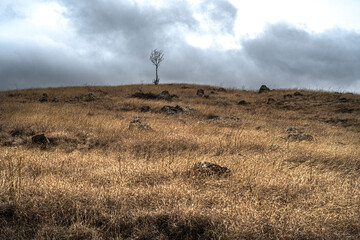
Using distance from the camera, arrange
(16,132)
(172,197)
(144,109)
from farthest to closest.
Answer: (144,109) → (16,132) → (172,197)

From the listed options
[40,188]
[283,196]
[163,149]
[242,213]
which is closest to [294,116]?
[163,149]

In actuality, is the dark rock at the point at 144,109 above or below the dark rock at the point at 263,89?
below

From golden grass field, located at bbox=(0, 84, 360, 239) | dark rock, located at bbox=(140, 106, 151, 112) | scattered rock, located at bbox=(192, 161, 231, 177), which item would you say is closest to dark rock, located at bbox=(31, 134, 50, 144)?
golden grass field, located at bbox=(0, 84, 360, 239)

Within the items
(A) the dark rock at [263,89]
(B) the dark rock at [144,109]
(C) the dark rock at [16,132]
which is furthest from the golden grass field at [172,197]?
(A) the dark rock at [263,89]

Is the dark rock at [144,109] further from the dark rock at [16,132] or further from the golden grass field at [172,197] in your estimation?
the golden grass field at [172,197]

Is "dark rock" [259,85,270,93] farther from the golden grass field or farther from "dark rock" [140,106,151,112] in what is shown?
the golden grass field

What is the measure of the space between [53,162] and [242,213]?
11.9ft

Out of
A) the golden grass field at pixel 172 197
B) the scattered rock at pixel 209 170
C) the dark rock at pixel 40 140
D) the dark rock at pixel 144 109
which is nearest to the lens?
the golden grass field at pixel 172 197

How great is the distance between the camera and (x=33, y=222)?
8.45 feet

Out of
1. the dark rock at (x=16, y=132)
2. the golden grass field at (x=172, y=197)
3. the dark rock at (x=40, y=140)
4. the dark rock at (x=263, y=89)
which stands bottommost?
the golden grass field at (x=172, y=197)

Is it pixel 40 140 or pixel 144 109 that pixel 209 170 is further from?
pixel 144 109

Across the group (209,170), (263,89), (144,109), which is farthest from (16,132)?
(263,89)

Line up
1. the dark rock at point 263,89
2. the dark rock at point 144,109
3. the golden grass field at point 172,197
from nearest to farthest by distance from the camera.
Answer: the golden grass field at point 172,197 → the dark rock at point 144,109 → the dark rock at point 263,89

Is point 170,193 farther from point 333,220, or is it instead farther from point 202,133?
point 202,133
